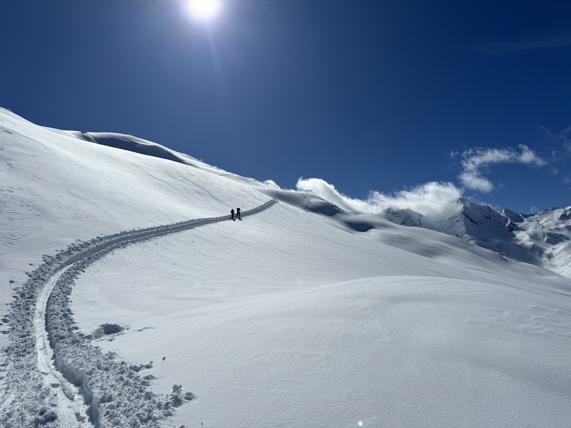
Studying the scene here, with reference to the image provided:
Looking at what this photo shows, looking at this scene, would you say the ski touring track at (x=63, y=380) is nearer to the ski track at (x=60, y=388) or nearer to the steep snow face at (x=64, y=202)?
the ski track at (x=60, y=388)

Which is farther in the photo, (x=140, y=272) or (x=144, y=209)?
(x=144, y=209)

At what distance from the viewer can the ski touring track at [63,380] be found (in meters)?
6.66

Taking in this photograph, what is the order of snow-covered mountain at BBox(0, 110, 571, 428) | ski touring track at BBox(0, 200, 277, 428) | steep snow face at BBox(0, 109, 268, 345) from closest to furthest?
1. snow-covered mountain at BBox(0, 110, 571, 428)
2. ski touring track at BBox(0, 200, 277, 428)
3. steep snow face at BBox(0, 109, 268, 345)

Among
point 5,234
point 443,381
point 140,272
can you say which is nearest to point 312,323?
point 443,381

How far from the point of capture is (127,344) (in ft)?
32.9

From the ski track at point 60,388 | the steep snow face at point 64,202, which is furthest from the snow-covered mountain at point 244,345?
the steep snow face at point 64,202

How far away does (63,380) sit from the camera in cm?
803

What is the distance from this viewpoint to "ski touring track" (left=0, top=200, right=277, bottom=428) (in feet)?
21.9

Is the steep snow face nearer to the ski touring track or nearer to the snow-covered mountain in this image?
the snow-covered mountain

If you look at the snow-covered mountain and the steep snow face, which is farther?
the steep snow face

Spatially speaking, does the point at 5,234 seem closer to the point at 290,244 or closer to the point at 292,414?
the point at 292,414

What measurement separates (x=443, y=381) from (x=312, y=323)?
3724 mm

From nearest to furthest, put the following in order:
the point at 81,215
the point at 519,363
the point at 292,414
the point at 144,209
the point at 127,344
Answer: the point at 292,414 < the point at 519,363 < the point at 127,344 < the point at 81,215 < the point at 144,209

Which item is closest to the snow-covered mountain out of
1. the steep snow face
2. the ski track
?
the ski track
